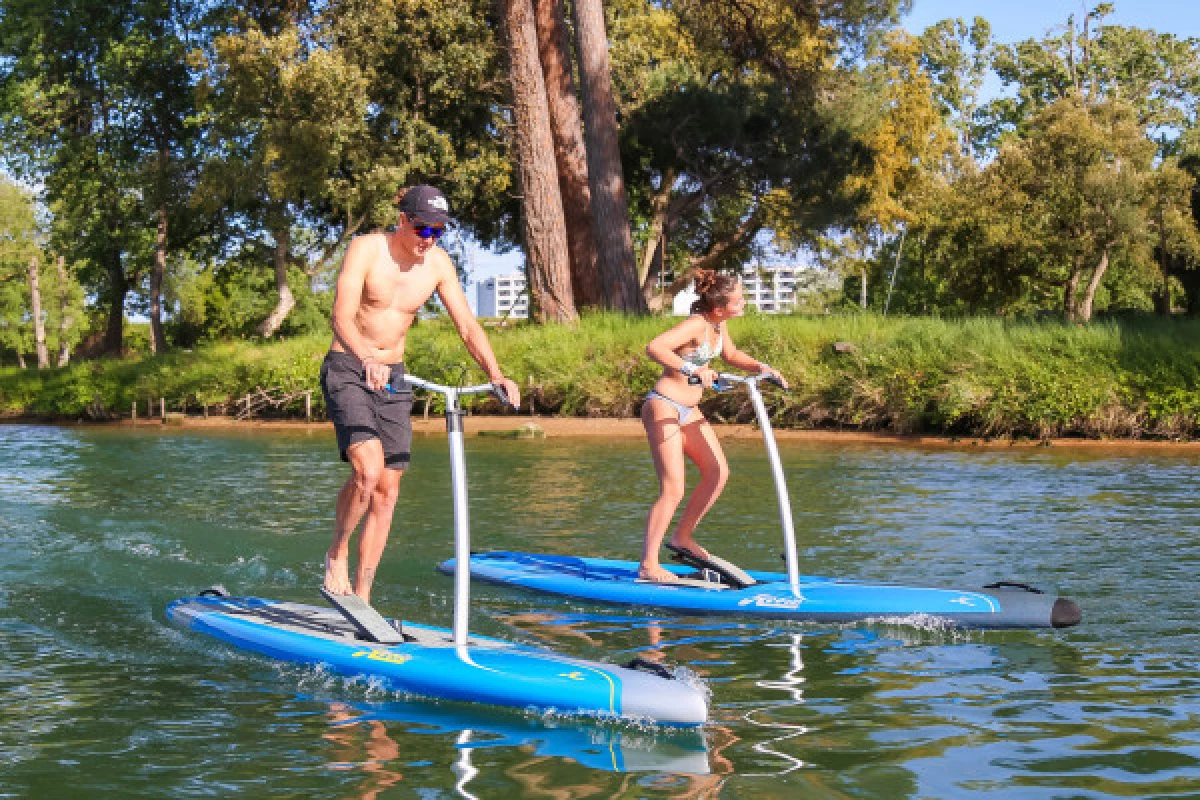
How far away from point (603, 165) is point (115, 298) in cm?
1938

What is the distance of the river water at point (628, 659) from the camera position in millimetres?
4781

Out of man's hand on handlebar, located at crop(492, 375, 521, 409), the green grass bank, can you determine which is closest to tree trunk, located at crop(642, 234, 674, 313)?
the green grass bank

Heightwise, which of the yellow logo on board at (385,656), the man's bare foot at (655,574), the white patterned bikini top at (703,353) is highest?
the white patterned bikini top at (703,353)

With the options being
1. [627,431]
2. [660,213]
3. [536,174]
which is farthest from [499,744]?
[660,213]

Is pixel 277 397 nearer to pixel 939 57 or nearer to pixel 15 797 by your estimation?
pixel 15 797

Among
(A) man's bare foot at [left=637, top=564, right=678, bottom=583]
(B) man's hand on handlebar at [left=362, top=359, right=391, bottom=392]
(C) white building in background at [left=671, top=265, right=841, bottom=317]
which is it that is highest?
(C) white building in background at [left=671, top=265, right=841, bottom=317]

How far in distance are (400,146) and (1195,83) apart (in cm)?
4415

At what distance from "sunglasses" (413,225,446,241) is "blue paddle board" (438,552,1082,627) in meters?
2.73

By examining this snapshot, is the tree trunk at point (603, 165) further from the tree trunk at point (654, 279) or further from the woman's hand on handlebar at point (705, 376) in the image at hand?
the woman's hand on handlebar at point (705, 376)

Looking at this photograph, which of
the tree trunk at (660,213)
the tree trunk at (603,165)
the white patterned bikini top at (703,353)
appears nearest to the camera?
the white patterned bikini top at (703,353)

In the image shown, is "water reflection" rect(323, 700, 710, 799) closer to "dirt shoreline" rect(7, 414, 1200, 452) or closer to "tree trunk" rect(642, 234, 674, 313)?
"dirt shoreline" rect(7, 414, 1200, 452)

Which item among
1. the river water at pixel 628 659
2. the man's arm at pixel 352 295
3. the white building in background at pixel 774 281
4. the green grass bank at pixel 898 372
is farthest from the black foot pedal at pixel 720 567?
the white building in background at pixel 774 281

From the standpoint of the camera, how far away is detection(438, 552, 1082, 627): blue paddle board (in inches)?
279

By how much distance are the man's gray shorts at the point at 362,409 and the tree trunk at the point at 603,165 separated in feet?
59.2
